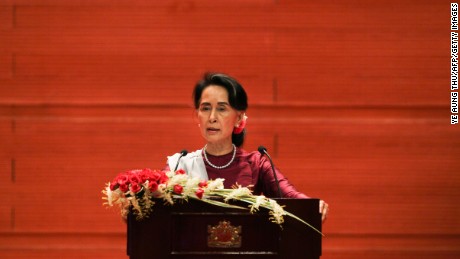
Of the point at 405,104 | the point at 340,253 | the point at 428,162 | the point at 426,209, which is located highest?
the point at 405,104

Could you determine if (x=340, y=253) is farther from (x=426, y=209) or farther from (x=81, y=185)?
(x=81, y=185)

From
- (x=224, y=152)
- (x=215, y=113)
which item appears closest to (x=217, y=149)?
(x=224, y=152)

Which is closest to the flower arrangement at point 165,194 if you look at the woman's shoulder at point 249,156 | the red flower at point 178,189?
the red flower at point 178,189

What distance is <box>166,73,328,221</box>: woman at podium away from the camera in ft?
6.11

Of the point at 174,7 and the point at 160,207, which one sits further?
the point at 174,7

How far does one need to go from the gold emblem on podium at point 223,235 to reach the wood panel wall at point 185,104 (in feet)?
4.21

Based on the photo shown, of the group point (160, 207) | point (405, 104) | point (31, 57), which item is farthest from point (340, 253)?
point (31, 57)

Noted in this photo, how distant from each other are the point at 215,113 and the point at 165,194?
A: 440 millimetres

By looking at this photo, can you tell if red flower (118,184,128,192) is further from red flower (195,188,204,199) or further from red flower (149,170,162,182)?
red flower (195,188,204,199)

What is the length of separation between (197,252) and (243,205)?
0.17m

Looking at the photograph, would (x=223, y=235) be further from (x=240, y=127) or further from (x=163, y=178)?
(x=240, y=127)

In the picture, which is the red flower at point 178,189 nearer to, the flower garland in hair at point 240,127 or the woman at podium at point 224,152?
the woman at podium at point 224,152

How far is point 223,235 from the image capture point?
152 cm

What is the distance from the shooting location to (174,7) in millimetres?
2807
